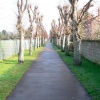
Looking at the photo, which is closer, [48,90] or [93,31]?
[48,90]

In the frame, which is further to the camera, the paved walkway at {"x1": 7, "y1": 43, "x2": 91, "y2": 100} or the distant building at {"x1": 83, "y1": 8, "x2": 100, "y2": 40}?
the distant building at {"x1": 83, "y1": 8, "x2": 100, "y2": 40}

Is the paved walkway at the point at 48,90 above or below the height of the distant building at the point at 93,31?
below

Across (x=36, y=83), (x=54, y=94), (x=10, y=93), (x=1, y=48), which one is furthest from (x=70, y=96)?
(x=1, y=48)

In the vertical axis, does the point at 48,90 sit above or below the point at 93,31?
below

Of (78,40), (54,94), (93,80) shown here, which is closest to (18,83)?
(54,94)

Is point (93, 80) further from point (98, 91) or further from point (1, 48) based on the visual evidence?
point (1, 48)

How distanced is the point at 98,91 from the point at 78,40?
9.94 m

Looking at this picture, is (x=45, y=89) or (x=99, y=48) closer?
(x=45, y=89)

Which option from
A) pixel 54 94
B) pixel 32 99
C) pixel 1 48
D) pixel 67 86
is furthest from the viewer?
pixel 1 48

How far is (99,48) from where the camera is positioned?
19.0m

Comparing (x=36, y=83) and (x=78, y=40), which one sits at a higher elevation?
(x=78, y=40)

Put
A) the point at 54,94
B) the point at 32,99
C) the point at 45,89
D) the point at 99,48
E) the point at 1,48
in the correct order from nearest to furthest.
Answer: the point at 32,99 < the point at 54,94 < the point at 45,89 < the point at 99,48 < the point at 1,48

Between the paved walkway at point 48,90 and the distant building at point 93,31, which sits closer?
the paved walkway at point 48,90

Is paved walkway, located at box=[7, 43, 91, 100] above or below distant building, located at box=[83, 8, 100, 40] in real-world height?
below
